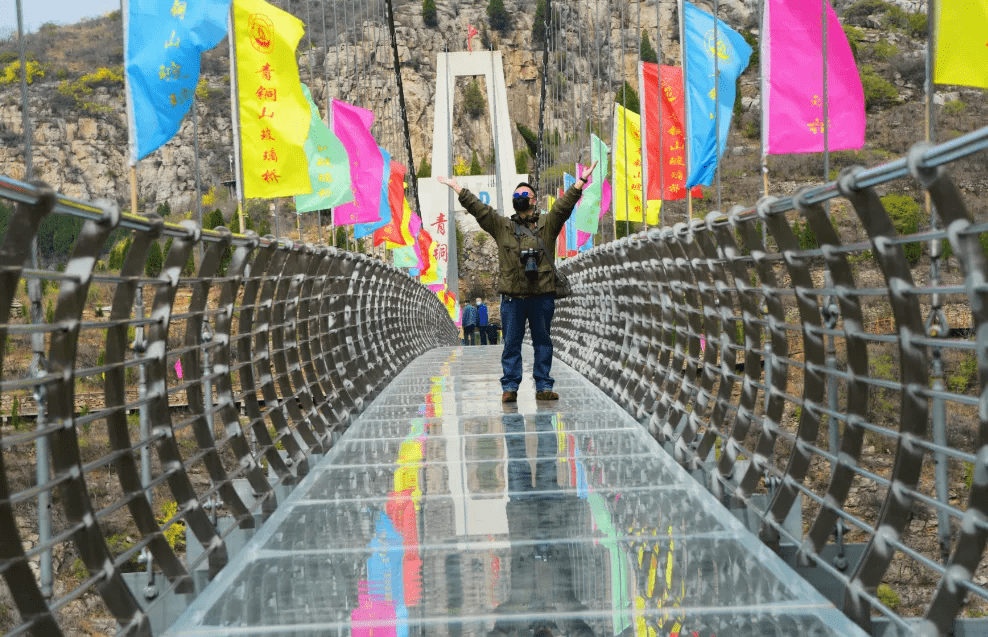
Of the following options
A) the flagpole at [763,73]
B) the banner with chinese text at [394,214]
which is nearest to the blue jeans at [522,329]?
the flagpole at [763,73]

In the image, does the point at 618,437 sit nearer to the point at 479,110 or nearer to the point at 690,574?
the point at 690,574

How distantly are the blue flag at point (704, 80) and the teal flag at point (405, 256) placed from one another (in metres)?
14.4

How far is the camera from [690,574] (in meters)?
4.04

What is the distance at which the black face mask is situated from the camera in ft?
29.3

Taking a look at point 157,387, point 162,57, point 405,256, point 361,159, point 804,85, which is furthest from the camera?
point 405,256

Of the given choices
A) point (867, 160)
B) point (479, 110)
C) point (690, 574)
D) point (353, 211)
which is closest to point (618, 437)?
point (690, 574)

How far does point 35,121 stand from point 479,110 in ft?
129

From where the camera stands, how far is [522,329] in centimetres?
939

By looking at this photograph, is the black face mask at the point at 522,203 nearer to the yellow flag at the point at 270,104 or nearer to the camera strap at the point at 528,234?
the camera strap at the point at 528,234

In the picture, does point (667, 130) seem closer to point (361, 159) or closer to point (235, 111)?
point (361, 159)

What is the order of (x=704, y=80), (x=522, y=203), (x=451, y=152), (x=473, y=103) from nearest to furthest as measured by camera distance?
(x=522, y=203), (x=704, y=80), (x=451, y=152), (x=473, y=103)

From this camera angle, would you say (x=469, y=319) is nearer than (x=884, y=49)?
Yes

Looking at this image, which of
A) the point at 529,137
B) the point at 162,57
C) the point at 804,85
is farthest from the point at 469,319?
the point at 529,137

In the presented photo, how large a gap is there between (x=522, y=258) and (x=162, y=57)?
381 centimetres
